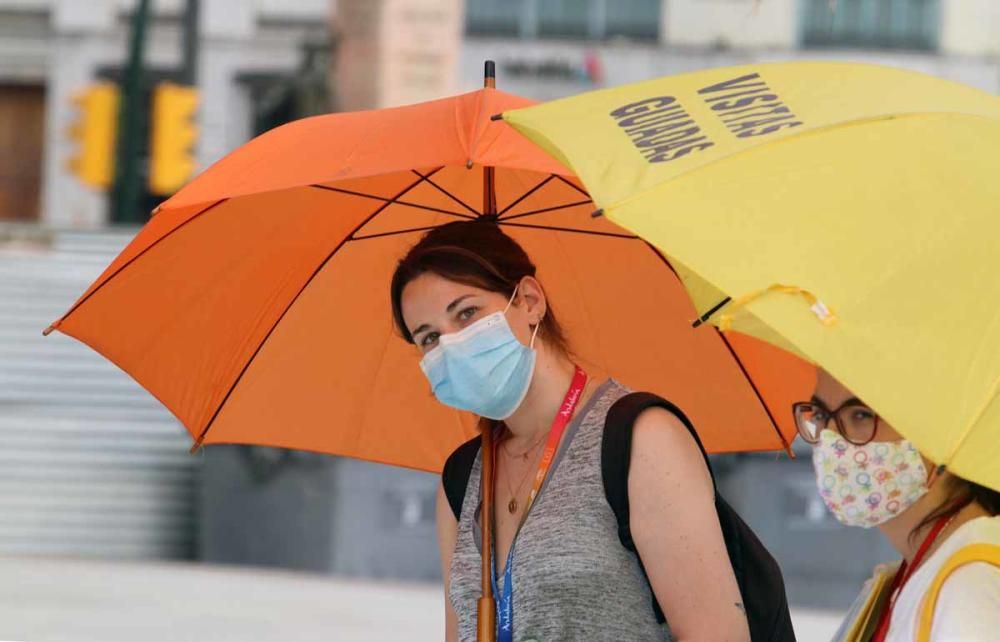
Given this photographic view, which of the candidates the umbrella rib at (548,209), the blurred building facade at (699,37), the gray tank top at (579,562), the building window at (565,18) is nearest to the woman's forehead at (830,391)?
the gray tank top at (579,562)

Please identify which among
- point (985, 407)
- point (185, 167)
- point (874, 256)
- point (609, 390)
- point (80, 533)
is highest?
point (874, 256)

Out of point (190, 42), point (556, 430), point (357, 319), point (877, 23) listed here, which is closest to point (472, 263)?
point (556, 430)

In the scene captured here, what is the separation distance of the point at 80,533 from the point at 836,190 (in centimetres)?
1211

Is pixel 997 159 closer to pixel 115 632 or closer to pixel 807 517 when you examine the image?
pixel 115 632

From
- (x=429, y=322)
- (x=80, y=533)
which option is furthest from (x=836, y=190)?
(x=80, y=533)

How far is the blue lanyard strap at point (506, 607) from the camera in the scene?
2838mm

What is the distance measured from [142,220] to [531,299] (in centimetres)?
1837

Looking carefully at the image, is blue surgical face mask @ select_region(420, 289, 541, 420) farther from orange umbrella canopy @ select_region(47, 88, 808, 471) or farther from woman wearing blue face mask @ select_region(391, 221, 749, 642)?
orange umbrella canopy @ select_region(47, 88, 808, 471)

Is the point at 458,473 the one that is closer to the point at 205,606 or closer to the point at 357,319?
the point at 357,319

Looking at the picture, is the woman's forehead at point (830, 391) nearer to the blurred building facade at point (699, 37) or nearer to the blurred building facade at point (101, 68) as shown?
the blurred building facade at point (699, 37)

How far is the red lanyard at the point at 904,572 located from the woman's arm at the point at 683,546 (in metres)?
0.27

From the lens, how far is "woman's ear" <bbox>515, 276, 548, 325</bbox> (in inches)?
121

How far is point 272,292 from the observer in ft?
11.8

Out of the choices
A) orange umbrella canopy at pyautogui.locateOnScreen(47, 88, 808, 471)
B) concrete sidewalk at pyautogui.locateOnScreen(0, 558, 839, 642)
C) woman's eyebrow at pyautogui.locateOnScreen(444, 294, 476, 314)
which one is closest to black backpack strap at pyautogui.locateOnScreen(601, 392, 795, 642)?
woman's eyebrow at pyautogui.locateOnScreen(444, 294, 476, 314)
